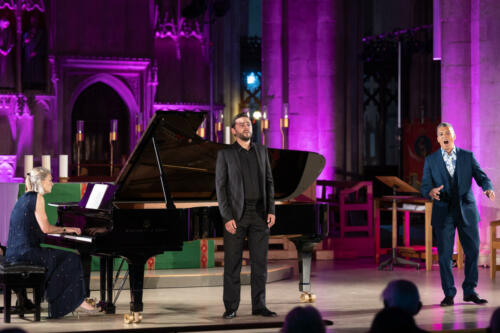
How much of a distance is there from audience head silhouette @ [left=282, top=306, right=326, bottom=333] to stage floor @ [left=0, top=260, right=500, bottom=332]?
3.29 meters

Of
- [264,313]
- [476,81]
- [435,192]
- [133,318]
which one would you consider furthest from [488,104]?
[133,318]

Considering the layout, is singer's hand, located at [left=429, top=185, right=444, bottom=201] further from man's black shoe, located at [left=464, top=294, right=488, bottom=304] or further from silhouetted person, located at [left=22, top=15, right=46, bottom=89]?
silhouetted person, located at [left=22, top=15, right=46, bottom=89]

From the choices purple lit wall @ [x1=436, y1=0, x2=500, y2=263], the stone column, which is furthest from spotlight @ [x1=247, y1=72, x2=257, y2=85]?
the stone column

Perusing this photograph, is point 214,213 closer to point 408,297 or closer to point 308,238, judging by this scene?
point 308,238

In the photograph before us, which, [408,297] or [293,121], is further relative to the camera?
[293,121]

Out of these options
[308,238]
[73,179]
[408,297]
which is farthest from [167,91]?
[408,297]

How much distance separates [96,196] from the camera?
22.9 feet

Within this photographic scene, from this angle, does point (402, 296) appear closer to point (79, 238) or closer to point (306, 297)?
point (79, 238)

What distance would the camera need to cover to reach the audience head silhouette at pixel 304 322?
2.96m

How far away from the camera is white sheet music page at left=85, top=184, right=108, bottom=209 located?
22.6 ft

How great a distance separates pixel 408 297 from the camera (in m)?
3.51

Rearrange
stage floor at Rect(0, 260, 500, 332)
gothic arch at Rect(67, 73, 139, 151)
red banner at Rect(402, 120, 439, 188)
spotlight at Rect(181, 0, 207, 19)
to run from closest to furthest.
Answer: stage floor at Rect(0, 260, 500, 332) < gothic arch at Rect(67, 73, 139, 151) < spotlight at Rect(181, 0, 207, 19) < red banner at Rect(402, 120, 439, 188)

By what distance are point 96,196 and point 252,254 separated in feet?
4.40

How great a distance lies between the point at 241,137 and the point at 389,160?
64.8 ft
